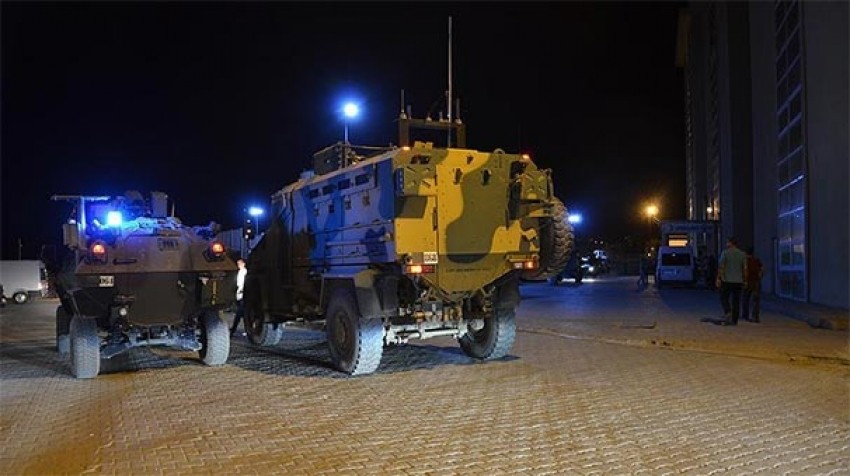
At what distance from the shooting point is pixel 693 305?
73.8 feet

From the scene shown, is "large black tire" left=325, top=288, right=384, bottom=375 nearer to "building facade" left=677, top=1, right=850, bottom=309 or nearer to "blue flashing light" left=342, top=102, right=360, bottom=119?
"blue flashing light" left=342, top=102, right=360, bottom=119

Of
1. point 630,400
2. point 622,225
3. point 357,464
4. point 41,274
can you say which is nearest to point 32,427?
point 357,464

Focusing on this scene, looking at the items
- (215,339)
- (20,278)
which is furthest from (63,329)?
(20,278)

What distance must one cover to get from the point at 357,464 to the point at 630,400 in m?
3.62

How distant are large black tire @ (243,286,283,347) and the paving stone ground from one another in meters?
0.76

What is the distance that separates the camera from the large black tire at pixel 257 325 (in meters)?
13.4

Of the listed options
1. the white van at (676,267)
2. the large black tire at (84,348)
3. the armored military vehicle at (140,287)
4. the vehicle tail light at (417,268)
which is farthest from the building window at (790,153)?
the large black tire at (84,348)

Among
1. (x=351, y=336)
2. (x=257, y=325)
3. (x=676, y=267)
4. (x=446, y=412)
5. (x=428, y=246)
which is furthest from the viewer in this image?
(x=676, y=267)

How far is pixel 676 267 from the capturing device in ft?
114

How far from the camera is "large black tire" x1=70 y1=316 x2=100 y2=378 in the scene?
32.9ft

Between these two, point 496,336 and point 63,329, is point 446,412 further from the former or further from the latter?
point 63,329

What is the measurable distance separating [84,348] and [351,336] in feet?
12.1

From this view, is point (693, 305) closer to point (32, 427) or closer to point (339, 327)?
point (339, 327)

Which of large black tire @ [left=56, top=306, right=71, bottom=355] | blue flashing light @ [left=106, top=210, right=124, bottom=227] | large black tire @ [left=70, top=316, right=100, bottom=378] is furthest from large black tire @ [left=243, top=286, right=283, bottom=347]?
large black tire @ [left=70, top=316, right=100, bottom=378]
